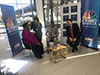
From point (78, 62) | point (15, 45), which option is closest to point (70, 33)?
point (78, 62)

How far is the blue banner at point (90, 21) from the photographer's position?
3.11 meters

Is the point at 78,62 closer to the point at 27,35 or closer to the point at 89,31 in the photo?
the point at 89,31

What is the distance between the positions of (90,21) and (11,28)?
322 centimetres

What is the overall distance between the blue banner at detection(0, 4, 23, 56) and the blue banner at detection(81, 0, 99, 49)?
300 centimetres

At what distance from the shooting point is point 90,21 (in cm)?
334

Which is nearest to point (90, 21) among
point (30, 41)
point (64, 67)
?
point (64, 67)

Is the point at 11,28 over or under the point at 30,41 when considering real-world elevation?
over

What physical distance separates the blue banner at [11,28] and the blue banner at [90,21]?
9.86 feet

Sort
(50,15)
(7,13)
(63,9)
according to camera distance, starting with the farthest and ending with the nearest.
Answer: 1. (50,15)
2. (63,9)
3. (7,13)

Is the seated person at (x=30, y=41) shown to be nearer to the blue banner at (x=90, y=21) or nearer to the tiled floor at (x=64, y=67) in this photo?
the tiled floor at (x=64, y=67)

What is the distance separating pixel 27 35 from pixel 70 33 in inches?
71.8

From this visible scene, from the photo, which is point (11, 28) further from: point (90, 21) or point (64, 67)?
point (90, 21)

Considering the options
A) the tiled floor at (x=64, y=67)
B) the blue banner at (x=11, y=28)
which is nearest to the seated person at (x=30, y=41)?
the tiled floor at (x=64, y=67)

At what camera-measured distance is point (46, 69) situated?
235cm
